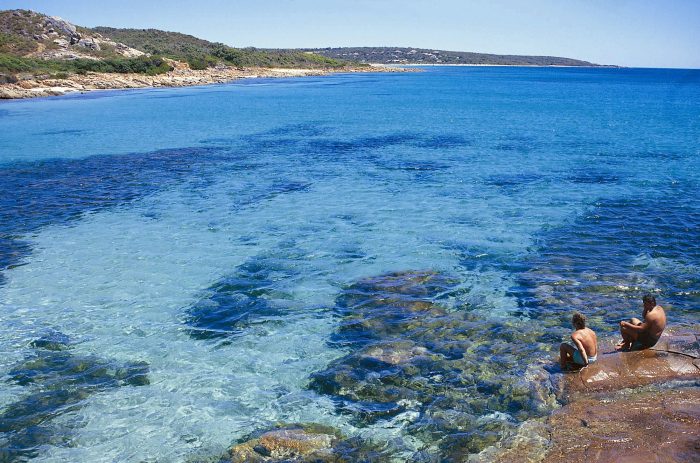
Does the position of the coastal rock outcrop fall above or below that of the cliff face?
below

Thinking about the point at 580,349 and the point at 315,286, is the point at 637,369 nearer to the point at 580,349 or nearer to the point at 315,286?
the point at 580,349

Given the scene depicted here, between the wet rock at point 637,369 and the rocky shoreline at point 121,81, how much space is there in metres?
82.3

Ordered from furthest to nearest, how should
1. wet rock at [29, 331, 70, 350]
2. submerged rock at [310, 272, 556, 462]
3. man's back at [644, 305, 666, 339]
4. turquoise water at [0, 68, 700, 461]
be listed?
1. wet rock at [29, 331, 70, 350]
2. man's back at [644, 305, 666, 339]
3. turquoise water at [0, 68, 700, 461]
4. submerged rock at [310, 272, 556, 462]

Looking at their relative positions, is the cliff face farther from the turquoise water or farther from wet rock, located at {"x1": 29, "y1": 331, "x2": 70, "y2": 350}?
wet rock, located at {"x1": 29, "y1": 331, "x2": 70, "y2": 350}

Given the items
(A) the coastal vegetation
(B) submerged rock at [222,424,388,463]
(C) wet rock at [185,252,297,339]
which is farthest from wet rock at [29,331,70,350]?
(A) the coastal vegetation

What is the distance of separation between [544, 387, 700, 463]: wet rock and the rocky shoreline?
82886 millimetres

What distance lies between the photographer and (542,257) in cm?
1691

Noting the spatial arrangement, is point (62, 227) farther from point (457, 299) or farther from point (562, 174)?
point (562, 174)

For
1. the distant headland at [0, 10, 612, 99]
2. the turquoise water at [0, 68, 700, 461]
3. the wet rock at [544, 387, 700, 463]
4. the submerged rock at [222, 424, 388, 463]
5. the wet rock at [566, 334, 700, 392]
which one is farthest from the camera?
the distant headland at [0, 10, 612, 99]

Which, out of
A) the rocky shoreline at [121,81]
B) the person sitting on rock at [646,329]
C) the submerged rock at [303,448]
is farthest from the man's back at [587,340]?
the rocky shoreline at [121,81]

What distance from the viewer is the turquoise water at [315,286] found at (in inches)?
388

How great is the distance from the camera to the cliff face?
98.6 metres

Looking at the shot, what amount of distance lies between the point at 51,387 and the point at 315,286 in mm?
7097

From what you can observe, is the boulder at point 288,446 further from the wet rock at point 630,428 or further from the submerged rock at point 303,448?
the wet rock at point 630,428
